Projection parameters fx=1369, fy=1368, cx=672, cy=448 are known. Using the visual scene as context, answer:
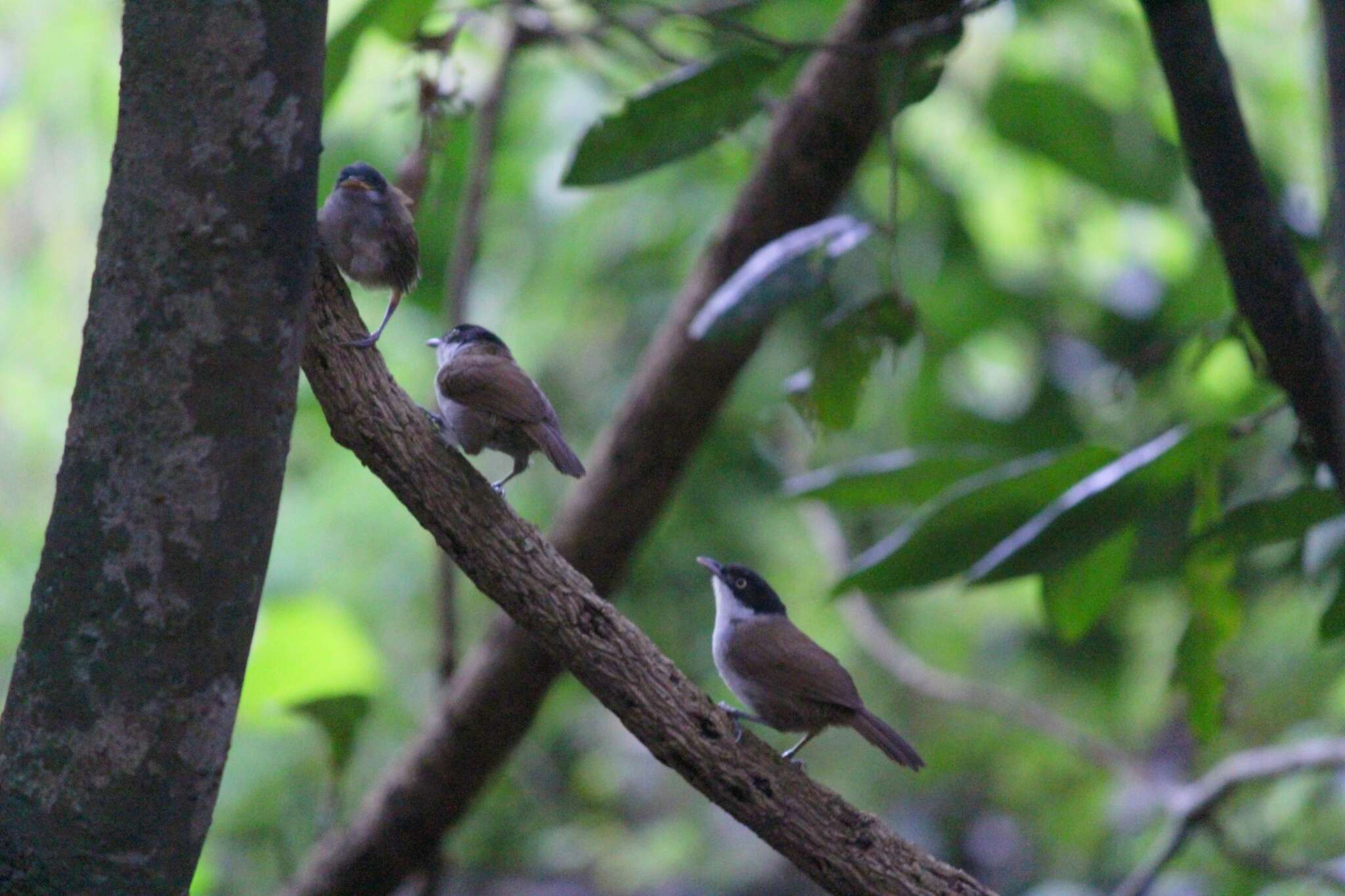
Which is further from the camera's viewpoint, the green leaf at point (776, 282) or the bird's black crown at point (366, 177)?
the green leaf at point (776, 282)

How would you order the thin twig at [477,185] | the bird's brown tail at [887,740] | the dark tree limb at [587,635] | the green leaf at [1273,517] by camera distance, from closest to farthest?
the dark tree limb at [587,635]
the bird's brown tail at [887,740]
the green leaf at [1273,517]
the thin twig at [477,185]

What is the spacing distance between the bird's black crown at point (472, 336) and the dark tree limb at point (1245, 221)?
118 centimetres

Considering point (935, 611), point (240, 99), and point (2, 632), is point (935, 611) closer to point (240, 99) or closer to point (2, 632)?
point (2, 632)

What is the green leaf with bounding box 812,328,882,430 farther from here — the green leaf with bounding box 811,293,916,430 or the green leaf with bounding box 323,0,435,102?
the green leaf with bounding box 323,0,435,102

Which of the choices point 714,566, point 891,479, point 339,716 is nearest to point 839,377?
point 714,566

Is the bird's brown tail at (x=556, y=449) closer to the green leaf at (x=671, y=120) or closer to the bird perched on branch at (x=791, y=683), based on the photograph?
the bird perched on branch at (x=791, y=683)

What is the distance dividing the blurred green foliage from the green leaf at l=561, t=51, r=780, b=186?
1.10ft

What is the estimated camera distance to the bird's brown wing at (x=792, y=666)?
2.28 m

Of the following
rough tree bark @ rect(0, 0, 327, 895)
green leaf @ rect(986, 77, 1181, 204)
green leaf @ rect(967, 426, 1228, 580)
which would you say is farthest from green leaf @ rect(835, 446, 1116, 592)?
green leaf @ rect(986, 77, 1181, 204)

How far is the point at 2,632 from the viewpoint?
446cm

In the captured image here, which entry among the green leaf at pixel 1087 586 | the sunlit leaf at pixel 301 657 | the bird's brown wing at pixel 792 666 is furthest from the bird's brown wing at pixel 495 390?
the sunlit leaf at pixel 301 657

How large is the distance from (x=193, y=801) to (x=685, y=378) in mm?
2153

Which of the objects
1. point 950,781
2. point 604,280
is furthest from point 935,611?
point 604,280

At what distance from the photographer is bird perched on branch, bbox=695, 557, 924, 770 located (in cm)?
227
